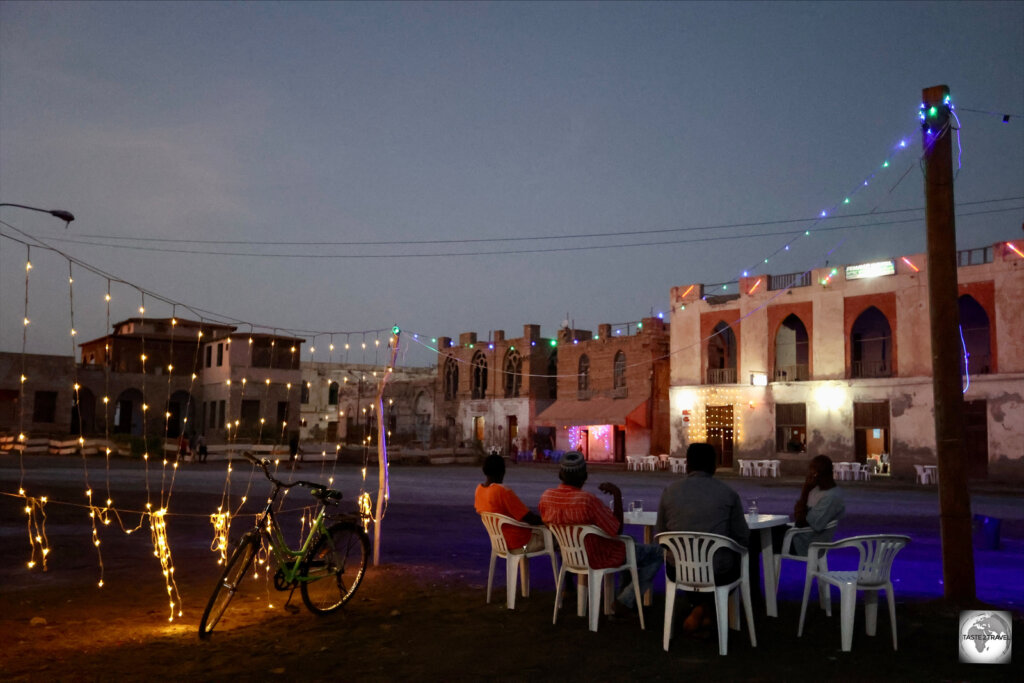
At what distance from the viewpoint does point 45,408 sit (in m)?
42.0

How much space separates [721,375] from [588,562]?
30599 millimetres

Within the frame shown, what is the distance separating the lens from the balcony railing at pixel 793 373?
32625 mm

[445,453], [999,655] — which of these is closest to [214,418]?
[445,453]

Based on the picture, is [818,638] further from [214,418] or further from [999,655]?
[214,418]

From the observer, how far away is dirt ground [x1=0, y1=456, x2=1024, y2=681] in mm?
4930

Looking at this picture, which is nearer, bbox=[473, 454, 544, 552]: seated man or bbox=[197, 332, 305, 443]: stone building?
bbox=[473, 454, 544, 552]: seated man

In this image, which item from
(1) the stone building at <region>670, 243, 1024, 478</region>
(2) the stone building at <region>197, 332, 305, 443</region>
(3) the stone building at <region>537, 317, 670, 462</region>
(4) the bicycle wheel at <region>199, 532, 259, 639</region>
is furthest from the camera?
(2) the stone building at <region>197, 332, 305, 443</region>

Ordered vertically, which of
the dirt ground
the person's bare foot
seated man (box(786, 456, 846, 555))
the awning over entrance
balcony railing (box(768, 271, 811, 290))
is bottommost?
the dirt ground

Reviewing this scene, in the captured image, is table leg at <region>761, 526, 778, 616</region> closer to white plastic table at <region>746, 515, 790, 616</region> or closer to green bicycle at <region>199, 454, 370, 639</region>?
white plastic table at <region>746, 515, 790, 616</region>

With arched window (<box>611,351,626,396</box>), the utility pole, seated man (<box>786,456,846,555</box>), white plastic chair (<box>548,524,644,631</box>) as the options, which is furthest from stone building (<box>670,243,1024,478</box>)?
white plastic chair (<box>548,524,644,631</box>)

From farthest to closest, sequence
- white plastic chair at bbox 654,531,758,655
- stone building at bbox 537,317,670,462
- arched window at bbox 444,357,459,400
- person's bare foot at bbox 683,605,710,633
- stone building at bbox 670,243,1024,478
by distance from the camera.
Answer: arched window at bbox 444,357,459,400
stone building at bbox 537,317,670,462
stone building at bbox 670,243,1024,478
person's bare foot at bbox 683,605,710,633
white plastic chair at bbox 654,531,758,655

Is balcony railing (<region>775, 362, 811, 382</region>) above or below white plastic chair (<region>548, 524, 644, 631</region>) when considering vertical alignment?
above

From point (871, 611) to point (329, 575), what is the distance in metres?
4.03

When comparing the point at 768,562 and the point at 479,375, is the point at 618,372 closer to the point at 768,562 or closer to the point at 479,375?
the point at 479,375
